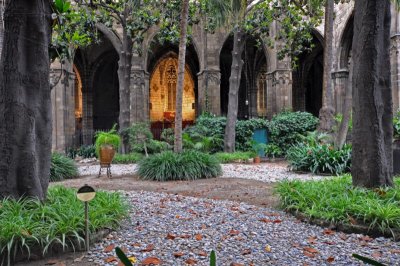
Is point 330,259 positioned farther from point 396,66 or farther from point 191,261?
point 396,66

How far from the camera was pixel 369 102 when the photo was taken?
5406mm

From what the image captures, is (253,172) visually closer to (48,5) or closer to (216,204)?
(216,204)

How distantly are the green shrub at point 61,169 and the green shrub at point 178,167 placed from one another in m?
2.20

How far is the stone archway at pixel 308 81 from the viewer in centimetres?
2725

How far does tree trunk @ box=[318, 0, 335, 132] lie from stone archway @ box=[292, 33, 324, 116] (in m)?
15.7

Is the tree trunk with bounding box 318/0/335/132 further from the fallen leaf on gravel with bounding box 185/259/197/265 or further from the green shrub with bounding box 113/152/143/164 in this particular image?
the fallen leaf on gravel with bounding box 185/259/197/265

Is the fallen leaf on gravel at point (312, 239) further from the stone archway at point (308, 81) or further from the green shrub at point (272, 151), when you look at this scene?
the stone archway at point (308, 81)

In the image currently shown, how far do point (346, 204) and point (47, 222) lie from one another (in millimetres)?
3585

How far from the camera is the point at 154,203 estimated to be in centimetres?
586

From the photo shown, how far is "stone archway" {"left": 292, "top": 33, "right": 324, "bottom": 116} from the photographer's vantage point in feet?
89.4

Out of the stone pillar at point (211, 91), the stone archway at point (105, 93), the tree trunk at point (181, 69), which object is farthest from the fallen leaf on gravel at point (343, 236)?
the stone archway at point (105, 93)

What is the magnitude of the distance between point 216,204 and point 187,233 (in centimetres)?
181

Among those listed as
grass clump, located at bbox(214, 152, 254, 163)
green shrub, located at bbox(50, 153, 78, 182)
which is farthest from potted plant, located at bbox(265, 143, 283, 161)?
green shrub, located at bbox(50, 153, 78, 182)

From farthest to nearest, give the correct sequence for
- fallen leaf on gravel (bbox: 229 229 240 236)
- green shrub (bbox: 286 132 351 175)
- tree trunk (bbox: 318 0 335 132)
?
tree trunk (bbox: 318 0 335 132) < green shrub (bbox: 286 132 351 175) < fallen leaf on gravel (bbox: 229 229 240 236)
